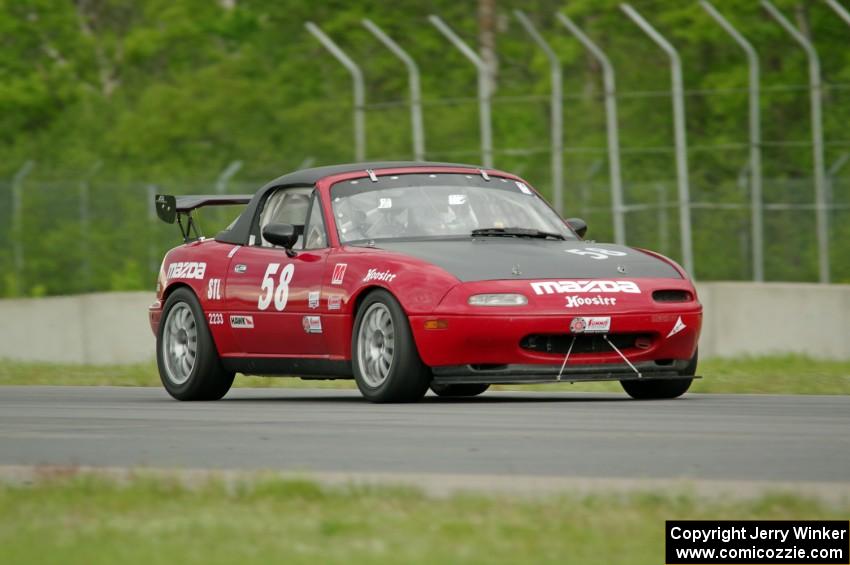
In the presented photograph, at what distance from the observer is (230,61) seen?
41.5 meters

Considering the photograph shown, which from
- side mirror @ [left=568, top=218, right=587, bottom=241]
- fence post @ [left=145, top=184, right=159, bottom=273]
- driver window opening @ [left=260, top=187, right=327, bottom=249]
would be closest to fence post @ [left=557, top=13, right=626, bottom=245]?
fence post @ [left=145, top=184, right=159, bottom=273]

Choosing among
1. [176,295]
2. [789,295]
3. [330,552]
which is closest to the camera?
[330,552]

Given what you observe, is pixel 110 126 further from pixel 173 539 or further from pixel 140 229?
pixel 173 539

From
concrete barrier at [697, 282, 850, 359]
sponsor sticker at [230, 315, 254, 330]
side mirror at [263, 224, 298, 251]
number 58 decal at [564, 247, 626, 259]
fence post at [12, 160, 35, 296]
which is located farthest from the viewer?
fence post at [12, 160, 35, 296]

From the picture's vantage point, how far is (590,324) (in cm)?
1188

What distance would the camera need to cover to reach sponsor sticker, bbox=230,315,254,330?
13.5m

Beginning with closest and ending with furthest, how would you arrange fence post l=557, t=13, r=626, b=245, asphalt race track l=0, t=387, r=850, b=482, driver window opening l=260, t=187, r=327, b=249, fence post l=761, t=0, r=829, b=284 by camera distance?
asphalt race track l=0, t=387, r=850, b=482 < driver window opening l=260, t=187, r=327, b=249 < fence post l=761, t=0, r=829, b=284 < fence post l=557, t=13, r=626, b=245

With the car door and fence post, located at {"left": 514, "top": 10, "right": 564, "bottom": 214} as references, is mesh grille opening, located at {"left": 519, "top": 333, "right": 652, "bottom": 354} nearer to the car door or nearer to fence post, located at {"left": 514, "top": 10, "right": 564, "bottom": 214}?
the car door

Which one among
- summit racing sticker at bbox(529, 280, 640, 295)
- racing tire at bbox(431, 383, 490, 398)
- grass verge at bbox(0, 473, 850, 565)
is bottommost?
racing tire at bbox(431, 383, 490, 398)

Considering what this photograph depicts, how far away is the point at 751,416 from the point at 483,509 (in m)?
4.29

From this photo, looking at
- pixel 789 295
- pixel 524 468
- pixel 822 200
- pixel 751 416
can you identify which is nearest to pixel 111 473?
pixel 524 468

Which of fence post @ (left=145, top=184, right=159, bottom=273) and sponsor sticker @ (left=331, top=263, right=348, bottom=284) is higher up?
sponsor sticker @ (left=331, top=263, right=348, bottom=284)

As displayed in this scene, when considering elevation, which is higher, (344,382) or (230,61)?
(230,61)

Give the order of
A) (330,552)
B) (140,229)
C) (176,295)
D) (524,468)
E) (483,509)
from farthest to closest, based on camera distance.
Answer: (140,229)
(176,295)
(524,468)
(483,509)
(330,552)
